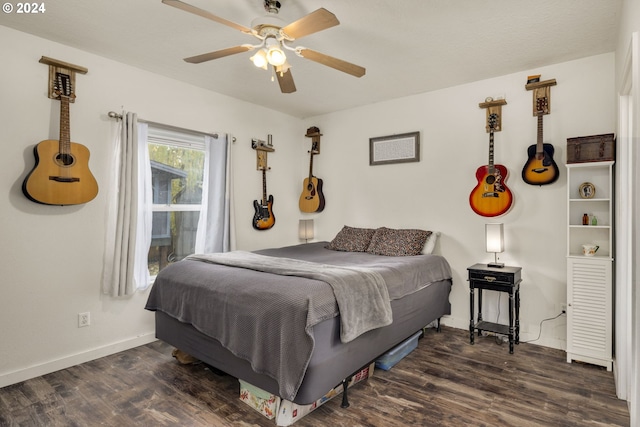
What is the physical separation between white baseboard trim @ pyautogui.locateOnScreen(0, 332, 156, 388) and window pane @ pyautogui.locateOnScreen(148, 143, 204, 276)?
63 cm

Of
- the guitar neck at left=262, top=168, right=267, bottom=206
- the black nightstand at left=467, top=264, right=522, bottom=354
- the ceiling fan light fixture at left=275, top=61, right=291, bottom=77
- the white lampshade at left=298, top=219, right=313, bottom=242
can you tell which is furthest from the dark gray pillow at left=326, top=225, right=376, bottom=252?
the ceiling fan light fixture at left=275, top=61, right=291, bottom=77

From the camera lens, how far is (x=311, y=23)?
1864mm

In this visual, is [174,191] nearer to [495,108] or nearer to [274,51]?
[274,51]

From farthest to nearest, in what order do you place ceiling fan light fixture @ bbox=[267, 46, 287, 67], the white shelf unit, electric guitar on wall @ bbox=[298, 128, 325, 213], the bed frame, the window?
1. electric guitar on wall @ bbox=[298, 128, 325, 213]
2. the window
3. the white shelf unit
4. ceiling fan light fixture @ bbox=[267, 46, 287, 67]
5. the bed frame

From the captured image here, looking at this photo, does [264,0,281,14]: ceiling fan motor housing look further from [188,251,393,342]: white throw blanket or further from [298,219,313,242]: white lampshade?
[298,219,313,242]: white lampshade

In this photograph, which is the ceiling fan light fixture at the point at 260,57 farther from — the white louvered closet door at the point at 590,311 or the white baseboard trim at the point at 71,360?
the white louvered closet door at the point at 590,311

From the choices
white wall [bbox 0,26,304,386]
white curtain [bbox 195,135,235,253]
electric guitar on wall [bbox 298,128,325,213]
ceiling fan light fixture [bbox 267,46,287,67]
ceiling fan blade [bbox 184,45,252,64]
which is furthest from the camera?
electric guitar on wall [bbox 298,128,325,213]

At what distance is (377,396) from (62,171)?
2757 mm

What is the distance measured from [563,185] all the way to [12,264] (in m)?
4.39

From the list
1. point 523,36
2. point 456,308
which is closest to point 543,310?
point 456,308

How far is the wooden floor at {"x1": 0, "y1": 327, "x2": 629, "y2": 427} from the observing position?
1982 millimetres

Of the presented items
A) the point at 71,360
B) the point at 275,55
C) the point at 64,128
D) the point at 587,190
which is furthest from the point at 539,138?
the point at 71,360

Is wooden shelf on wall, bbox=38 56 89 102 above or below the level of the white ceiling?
below

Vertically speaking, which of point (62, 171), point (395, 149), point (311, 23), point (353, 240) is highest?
point (311, 23)
